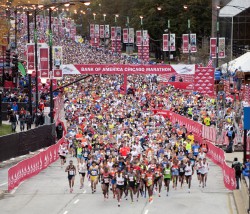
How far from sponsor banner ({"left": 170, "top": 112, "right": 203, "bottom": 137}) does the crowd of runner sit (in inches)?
60.1

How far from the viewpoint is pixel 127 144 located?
39.7 meters

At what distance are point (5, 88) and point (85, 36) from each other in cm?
11902

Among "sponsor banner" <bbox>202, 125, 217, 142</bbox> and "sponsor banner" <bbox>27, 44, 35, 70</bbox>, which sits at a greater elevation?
"sponsor banner" <bbox>27, 44, 35, 70</bbox>

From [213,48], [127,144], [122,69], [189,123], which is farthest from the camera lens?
[213,48]

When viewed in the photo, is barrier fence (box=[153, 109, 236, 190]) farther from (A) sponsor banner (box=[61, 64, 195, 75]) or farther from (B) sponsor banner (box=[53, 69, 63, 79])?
(A) sponsor banner (box=[61, 64, 195, 75])

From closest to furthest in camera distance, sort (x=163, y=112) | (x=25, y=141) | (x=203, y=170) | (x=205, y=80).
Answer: (x=203, y=170) < (x=25, y=141) < (x=205, y=80) < (x=163, y=112)

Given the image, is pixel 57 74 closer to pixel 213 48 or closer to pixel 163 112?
pixel 163 112

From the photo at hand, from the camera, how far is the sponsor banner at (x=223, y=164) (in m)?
31.8

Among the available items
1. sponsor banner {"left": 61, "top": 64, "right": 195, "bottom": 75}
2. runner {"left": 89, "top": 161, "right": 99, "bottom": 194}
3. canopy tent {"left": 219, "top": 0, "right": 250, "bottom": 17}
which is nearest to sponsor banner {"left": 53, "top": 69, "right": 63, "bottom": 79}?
sponsor banner {"left": 61, "top": 64, "right": 195, "bottom": 75}

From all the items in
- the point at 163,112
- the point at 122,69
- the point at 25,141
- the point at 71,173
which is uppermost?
the point at 122,69

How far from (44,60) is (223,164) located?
17036 mm

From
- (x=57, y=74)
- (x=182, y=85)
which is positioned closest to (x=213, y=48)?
(x=182, y=85)

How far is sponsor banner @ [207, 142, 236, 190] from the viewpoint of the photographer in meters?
31.8

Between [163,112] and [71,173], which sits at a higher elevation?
[163,112]
